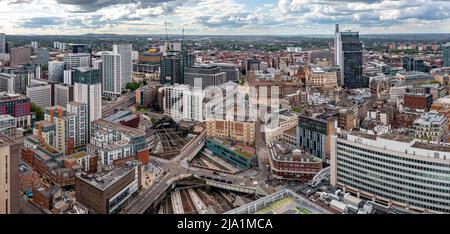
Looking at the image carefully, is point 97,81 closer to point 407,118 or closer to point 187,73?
point 187,73

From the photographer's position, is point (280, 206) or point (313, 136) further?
point (313, 136)

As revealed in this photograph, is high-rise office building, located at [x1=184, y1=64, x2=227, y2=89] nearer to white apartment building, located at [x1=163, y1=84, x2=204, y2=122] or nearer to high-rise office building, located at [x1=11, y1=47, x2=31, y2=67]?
white apartment building, located at [x1=163, y1=84, x2=204, y2=122]

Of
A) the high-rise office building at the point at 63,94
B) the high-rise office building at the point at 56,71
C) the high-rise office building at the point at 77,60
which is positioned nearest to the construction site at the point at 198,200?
the high-rise office building at the point at 63,94

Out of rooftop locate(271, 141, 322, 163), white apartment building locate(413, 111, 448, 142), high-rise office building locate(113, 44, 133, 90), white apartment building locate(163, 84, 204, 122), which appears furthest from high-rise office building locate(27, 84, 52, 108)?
white apartment building locate(413, 111, 448, 142)

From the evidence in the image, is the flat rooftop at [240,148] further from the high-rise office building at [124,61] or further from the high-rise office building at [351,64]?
the high-rise office building at [351,64]

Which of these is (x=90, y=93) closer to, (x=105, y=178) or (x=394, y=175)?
(x=105, y=178)

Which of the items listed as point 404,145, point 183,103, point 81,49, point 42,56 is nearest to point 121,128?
point 183,103
